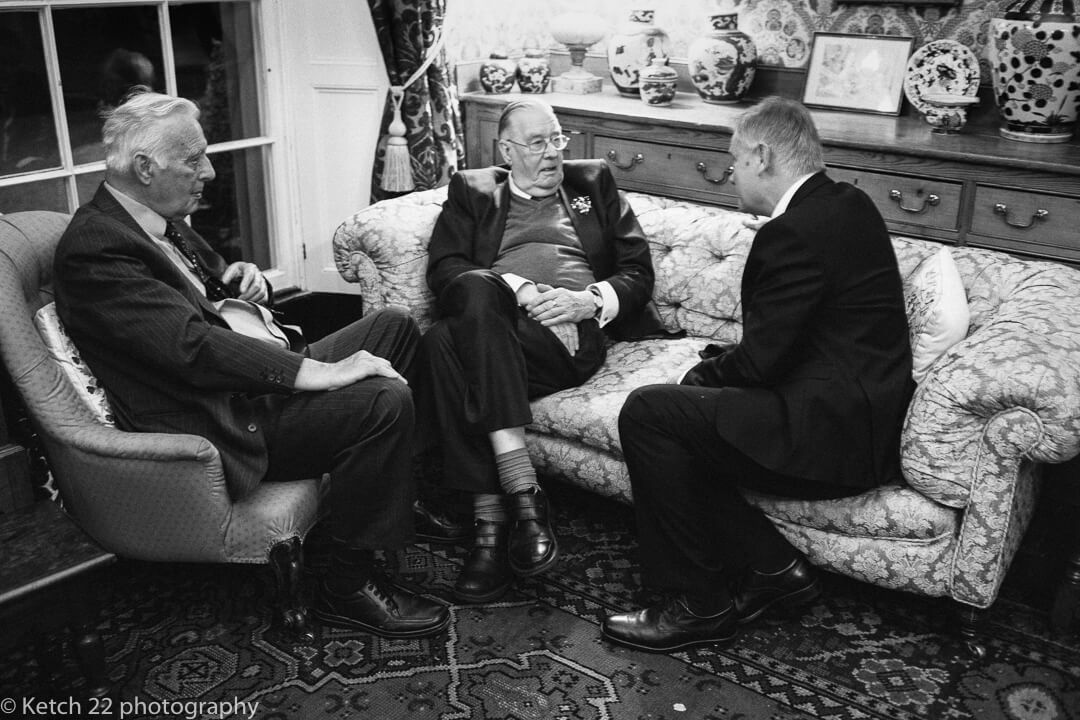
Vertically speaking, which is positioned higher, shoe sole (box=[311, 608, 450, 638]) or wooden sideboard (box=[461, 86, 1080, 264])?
wooden sideboard (box=[461, 86, 1080, 264])

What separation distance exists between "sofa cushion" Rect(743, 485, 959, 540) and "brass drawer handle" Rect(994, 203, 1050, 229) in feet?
3.65

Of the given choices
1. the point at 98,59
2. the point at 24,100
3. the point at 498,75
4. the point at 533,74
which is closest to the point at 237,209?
the point at 98,59

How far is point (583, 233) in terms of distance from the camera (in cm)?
289

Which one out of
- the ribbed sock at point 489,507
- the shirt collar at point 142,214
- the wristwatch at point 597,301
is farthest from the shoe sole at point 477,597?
the shirt collar at point 142,214

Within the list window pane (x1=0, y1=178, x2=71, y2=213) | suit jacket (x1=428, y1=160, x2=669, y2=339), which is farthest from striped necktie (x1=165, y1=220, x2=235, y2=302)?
window pane (x1=0, y1=178, x2=71, y2=213)

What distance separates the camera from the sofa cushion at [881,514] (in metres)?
2.15

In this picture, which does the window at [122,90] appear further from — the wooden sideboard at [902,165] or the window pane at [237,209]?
the wooden sideboard at [902,165]

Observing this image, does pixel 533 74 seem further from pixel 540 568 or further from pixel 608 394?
pixel 540 568

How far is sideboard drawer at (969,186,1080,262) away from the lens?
2826 millimetres

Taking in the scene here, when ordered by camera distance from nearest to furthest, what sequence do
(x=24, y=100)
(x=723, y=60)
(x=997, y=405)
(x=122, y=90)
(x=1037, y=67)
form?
(x=997, y=405) < (x=24, y=100) < (x=1037, y=67) < (x=122, y=90) < (x=723, y=60)

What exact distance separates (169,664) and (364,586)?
44 cm

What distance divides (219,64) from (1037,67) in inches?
102

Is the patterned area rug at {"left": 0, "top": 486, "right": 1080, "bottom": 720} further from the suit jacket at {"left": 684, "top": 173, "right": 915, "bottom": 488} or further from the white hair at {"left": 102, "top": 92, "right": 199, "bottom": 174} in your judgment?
the white hair at {"left": 102, "top": 92, "right": 199, "bottom": 174}

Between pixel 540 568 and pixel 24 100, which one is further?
pixel 24 100
